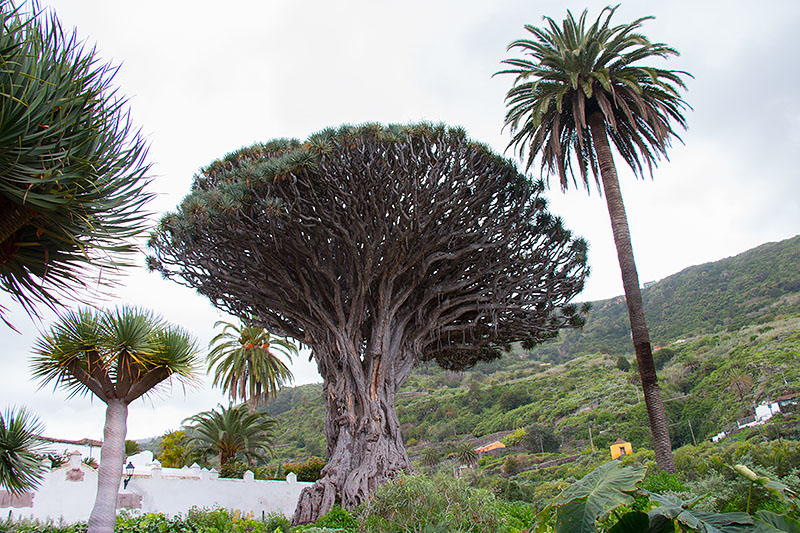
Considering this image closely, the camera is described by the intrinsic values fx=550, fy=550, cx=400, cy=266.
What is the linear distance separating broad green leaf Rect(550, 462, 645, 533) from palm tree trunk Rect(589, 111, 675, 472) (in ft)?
32.9

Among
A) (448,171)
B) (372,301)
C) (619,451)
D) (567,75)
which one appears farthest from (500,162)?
(619,451)

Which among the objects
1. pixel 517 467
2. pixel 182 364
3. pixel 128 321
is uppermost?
pixel 128 321

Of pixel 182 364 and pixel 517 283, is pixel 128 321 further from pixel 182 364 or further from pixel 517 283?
pixel 517 283

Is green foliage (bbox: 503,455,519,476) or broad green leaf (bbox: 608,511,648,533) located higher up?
broad green leaf (bbox: 608,511,648,533)

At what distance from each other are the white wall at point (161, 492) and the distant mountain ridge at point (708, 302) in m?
43.6

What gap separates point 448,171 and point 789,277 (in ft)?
178

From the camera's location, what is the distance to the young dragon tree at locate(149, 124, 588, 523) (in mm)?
13750

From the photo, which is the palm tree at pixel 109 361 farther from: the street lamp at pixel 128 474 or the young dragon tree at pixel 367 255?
the street lamp at pixel 128 474

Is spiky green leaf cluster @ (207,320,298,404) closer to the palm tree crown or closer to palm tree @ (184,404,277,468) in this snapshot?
palm tree @ (184,404,277,468)

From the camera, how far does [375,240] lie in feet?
47.9

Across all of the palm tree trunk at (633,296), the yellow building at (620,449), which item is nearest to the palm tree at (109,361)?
the palm tree trunk at (633,296)

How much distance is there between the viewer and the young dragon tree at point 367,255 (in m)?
13.8

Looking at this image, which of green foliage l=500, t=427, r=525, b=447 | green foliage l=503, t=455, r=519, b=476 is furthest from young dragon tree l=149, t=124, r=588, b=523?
green foliage l=500, t=427, r=525, b=447

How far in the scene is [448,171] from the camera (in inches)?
580
